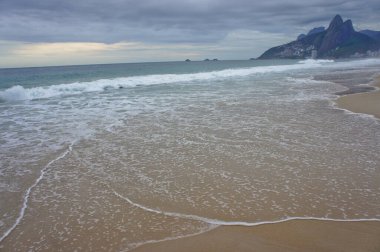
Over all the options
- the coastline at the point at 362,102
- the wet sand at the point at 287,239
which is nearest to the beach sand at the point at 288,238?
the wet sand at the point at 287,239

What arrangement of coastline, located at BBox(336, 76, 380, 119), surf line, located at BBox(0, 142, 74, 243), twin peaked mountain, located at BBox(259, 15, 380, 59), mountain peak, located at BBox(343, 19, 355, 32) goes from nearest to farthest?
surf line, located at BBox(0, 142, 74, 243) < coastline, located at BBox(336, 76, 380, 119) < twin peaked mountain, located at BBox(259, 15, 380, 59) < mountain peak, located at BBox(343, 19, 355, 32)

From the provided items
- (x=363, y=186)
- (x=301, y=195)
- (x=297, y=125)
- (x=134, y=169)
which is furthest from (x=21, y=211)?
(x=297, y=125)

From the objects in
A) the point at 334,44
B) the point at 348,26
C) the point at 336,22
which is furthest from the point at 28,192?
the point at 348,26

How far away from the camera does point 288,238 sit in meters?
4.16

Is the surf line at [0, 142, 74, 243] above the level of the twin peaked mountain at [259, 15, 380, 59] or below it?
below

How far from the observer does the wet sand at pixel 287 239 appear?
3.97 metres

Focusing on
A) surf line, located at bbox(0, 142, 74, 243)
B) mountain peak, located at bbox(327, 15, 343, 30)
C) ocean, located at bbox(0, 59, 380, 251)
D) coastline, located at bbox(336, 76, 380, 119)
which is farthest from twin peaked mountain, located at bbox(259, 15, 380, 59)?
surf line, located at bbox(0, 142, 74, 243)

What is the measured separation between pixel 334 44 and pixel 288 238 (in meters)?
183

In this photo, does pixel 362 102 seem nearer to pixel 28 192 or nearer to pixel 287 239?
pixel 287 239

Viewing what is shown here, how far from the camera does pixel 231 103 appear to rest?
49.7 feet

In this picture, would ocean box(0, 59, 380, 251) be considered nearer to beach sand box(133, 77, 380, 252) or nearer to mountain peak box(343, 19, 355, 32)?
beach sand box(133, 77, 380, 252)

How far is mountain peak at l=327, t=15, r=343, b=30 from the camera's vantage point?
173250mm

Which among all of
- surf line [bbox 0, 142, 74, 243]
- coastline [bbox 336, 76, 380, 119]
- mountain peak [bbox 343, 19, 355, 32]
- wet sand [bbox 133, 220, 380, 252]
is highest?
mountain peak [bbox 343, 19, 355, 32]

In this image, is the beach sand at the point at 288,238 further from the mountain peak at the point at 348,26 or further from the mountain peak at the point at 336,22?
the mountain peak at the point at 348,26
